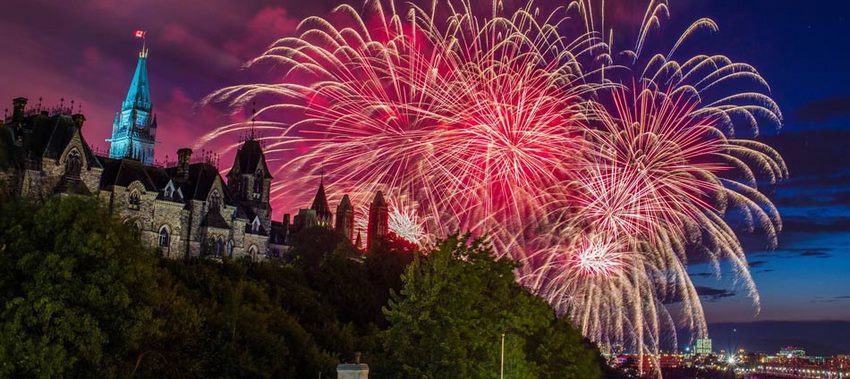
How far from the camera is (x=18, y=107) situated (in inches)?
2837

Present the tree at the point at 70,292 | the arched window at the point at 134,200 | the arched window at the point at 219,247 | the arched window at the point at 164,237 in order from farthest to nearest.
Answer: the arched window at the point at 219,247 < the arched window at the point at 164,237 < the arched window at the point at 134,200 < the tree at the point at 70,292

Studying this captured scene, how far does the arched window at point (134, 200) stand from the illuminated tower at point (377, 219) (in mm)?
34369

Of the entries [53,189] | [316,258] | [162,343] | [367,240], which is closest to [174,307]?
[162,343]

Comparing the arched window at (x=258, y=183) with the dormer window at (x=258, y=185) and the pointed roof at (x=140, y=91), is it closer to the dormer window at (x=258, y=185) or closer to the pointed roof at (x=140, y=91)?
the dormer window at (x=258, y=185)

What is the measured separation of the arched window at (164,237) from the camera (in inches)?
3157

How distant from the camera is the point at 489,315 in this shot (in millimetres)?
42000

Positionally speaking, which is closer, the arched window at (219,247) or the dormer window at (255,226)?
the arched window at (219,247)

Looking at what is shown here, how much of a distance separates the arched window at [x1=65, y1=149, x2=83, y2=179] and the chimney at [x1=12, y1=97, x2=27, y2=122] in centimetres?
592

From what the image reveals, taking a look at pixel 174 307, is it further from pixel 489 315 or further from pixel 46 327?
pixel 489 315

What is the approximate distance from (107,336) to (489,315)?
60.4 feet

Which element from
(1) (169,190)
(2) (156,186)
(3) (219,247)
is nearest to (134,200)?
(2) (156,186)

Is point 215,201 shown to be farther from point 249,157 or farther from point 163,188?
point 249,157


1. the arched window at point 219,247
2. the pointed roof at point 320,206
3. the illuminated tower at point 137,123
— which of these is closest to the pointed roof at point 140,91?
the illuminated tower at point 137,123

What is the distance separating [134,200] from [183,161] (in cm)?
1260
